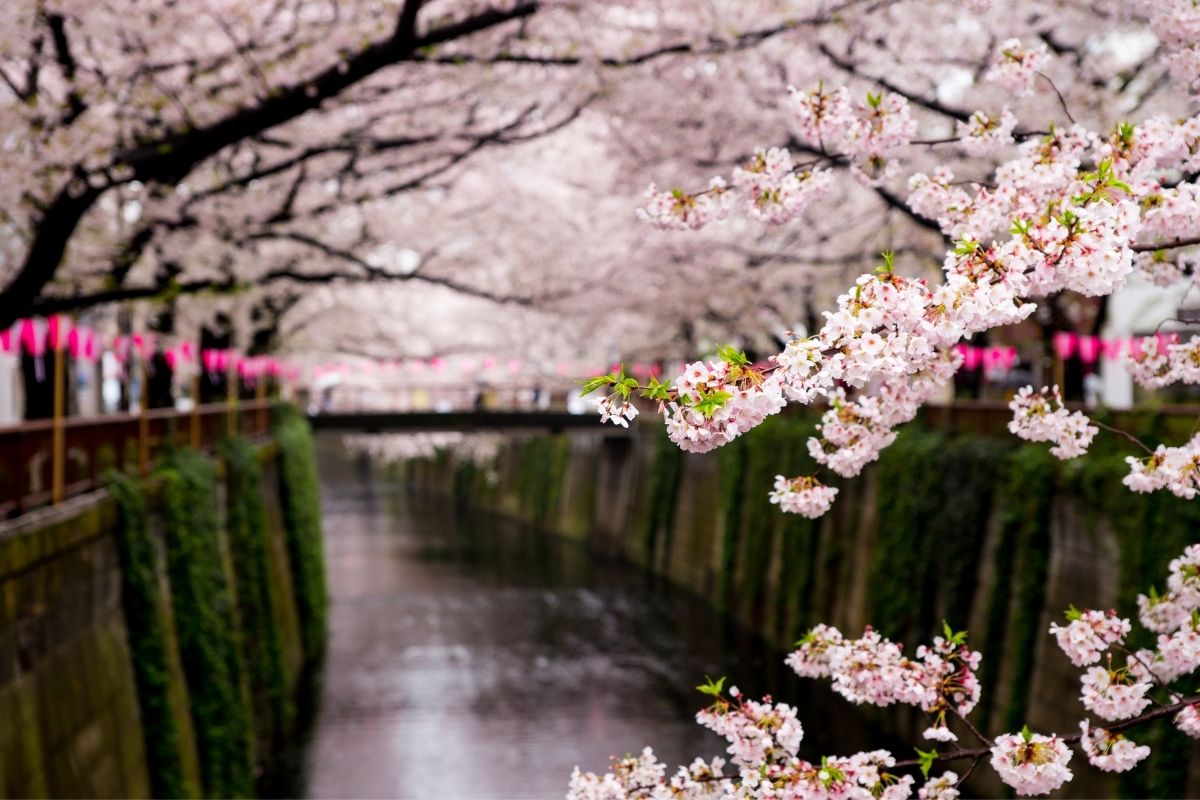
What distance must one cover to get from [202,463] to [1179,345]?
12.5 meters

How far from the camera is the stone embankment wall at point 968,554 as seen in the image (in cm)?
1269

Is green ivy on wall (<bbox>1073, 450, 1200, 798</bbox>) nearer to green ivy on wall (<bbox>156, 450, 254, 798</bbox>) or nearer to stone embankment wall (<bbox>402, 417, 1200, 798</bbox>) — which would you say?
stone embankment wall (<bbox>402, 417, 1200, 798</bbox>)

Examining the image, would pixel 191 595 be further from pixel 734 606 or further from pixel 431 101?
pixel 734 606

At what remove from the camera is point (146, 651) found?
11.9 meters

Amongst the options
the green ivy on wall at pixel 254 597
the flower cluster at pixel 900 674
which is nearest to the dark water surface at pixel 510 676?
the green ivy on wall at pixel 254 597

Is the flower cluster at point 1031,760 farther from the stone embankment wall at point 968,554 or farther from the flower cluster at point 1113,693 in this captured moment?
the stone embankment wall at point 968,554

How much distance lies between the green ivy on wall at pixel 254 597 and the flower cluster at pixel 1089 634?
1442 centimetres

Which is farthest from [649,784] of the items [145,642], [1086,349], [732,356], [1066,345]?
[1086,349]

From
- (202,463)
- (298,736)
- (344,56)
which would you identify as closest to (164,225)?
(202,463)

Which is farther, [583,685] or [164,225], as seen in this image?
[583,685]

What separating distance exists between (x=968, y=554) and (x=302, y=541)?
47.6ft

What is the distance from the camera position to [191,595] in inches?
541

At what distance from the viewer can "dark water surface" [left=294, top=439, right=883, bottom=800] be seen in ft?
58.7

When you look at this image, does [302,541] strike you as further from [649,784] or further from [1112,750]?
[1112,750]
